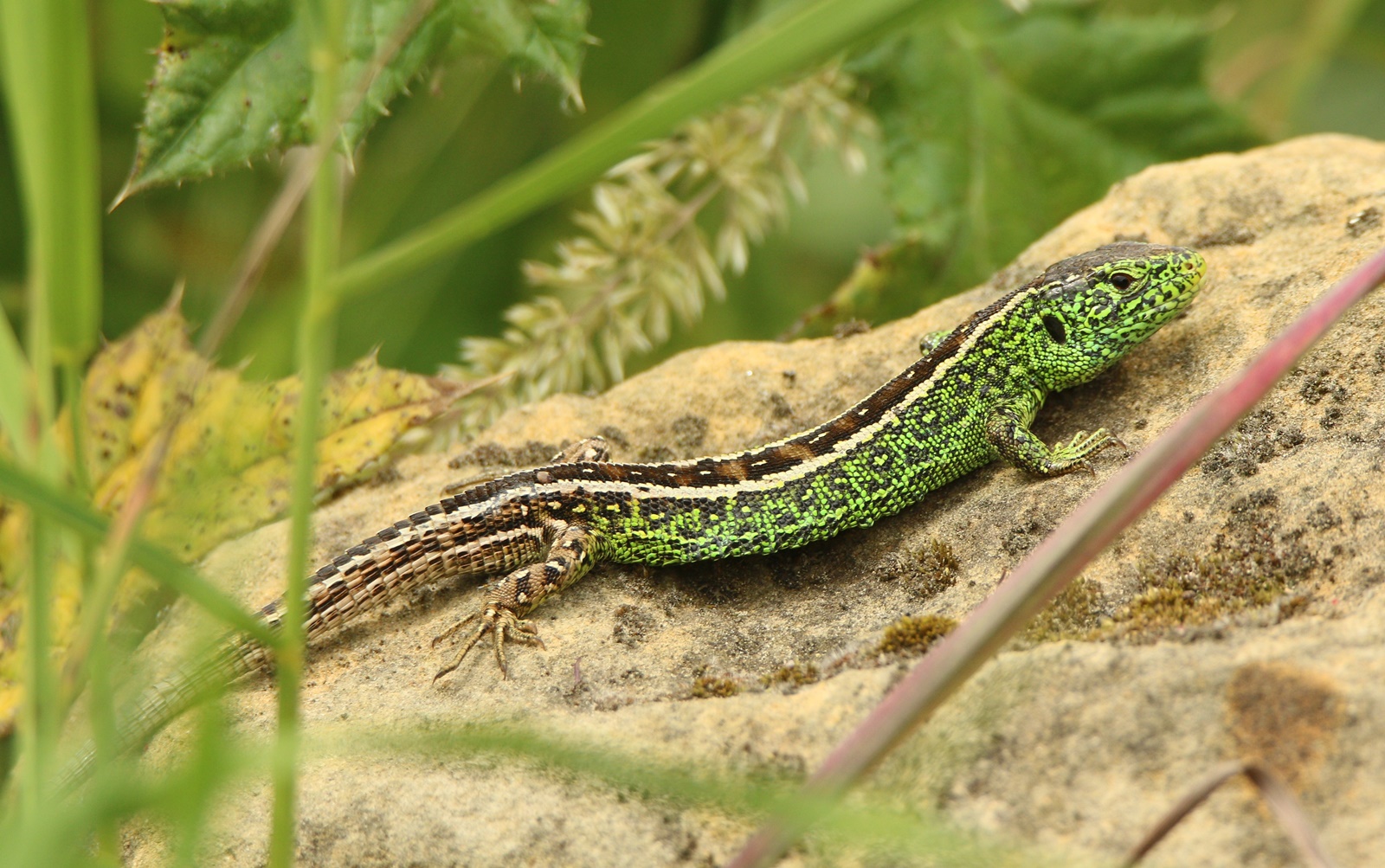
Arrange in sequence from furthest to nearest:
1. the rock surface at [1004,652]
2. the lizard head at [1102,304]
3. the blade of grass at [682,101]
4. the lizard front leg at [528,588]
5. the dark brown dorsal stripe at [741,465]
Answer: the dark brown dorsal stripe at [741,465] → the lizard head at [1102,304] → the lizard front leg at [528,588] → the rock surface at [1004,652] → the blade of grass at [682,101]

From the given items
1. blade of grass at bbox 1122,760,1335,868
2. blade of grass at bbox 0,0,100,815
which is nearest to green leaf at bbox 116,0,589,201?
blade of grass at bbox 0,0,100,815

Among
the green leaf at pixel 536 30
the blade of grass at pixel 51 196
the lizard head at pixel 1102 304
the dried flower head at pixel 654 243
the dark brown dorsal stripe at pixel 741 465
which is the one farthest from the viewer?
the dried flower head at pixel 654 243

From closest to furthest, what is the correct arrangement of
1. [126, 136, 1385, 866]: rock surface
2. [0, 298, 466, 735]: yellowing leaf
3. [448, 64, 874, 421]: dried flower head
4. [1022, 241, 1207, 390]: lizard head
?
[126, 136, 1385, 866]: rock surface
[1022, 241, 1207, 390]: lizard head
[0, 298, 466, 735]: yellowing leaf
[448, 64, 874, 421]: dried flower head

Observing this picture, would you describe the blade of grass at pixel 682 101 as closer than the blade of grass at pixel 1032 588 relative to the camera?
Yes

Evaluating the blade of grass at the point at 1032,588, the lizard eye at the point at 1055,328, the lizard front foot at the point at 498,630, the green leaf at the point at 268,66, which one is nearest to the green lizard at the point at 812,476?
the lizard eye at the point at 1055,328

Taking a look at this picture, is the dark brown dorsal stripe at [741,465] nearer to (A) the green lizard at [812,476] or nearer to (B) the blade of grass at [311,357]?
(A) the green lizard at [812,476]

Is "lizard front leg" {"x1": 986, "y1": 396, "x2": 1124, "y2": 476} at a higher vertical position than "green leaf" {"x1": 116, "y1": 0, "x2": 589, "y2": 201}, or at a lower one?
lower

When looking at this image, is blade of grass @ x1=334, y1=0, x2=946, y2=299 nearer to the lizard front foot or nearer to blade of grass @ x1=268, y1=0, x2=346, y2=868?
blade of grass @ x1=268, y1=0, x2=346, y2=868
